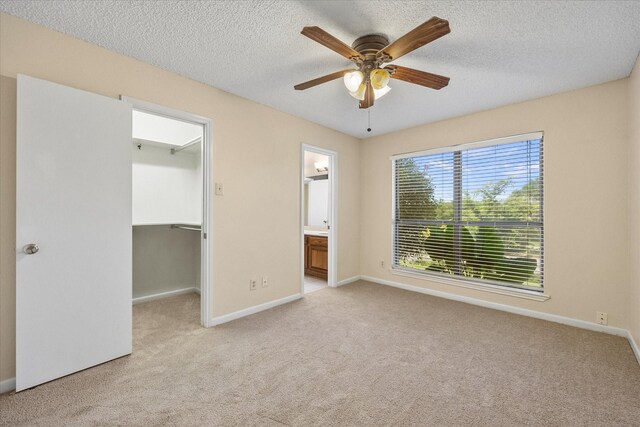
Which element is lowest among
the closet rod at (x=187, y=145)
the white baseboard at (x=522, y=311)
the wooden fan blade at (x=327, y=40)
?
the white baseboard at (x=522, y=311)

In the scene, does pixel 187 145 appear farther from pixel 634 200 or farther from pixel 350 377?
pixel 634 200

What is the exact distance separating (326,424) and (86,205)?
7.09 ft

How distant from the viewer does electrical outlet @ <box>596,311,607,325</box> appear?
2.81 meters

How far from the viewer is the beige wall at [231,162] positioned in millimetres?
1872

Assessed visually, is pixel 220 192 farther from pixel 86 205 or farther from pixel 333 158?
pixel 333 158

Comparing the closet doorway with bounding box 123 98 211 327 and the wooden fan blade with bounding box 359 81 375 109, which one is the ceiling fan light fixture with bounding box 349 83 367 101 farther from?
the closet doorway with bounding box 123 98 211 327

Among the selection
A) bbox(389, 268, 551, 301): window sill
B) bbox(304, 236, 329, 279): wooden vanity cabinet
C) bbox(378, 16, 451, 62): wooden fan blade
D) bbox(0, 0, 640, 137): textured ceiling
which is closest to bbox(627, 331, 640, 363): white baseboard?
bbox(389, 268, 551, 301): window sill

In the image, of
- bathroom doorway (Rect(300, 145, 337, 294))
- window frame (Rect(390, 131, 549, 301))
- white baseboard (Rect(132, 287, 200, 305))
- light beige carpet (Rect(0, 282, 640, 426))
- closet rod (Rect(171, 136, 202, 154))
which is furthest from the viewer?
bathroom doorway (Rect(300, 145, 337, 294))

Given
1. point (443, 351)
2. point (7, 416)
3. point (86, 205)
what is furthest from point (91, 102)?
point (443, 351)

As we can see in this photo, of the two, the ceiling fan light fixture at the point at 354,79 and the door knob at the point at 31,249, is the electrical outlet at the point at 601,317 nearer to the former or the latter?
→ the ceiling fan light fixture at the point at 354,79

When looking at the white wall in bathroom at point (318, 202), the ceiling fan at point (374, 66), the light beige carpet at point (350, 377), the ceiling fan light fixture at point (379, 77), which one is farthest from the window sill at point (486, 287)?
the ceiling fan light fixture at point (379, 77)

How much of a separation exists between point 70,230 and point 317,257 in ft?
11.7

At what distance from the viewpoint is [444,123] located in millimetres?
3922

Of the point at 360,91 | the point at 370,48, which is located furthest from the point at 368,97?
the point at 370,48
